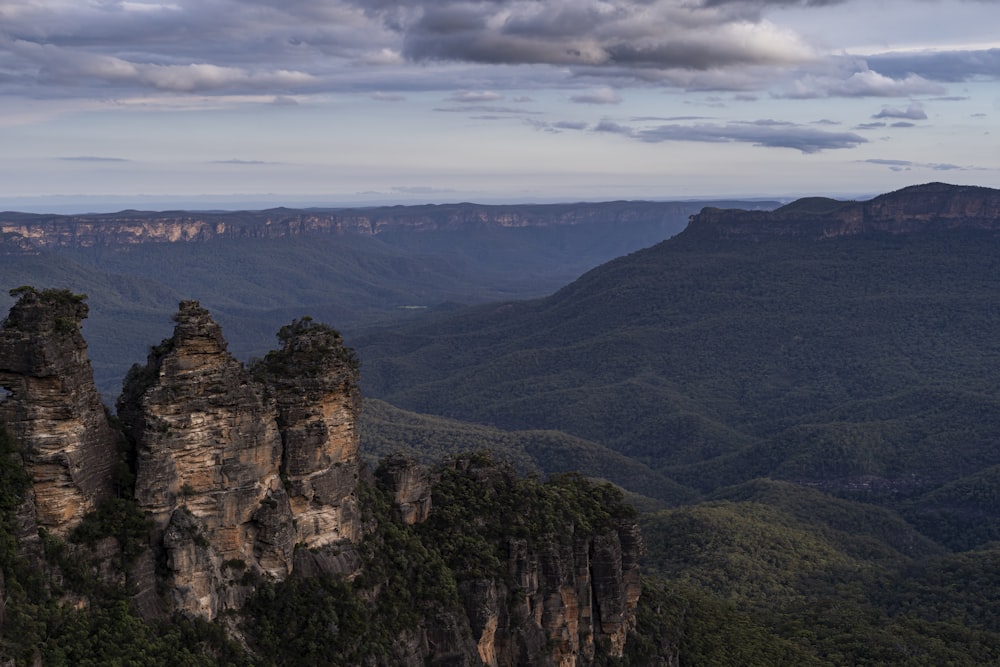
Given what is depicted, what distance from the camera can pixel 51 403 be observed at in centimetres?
3225

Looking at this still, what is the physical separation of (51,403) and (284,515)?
9.71 metres

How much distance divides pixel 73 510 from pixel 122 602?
3.20 m

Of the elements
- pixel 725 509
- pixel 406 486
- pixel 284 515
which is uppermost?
pixel 284 515

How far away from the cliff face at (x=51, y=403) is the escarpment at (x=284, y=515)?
5cm

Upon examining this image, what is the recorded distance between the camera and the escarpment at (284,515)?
3256 cm

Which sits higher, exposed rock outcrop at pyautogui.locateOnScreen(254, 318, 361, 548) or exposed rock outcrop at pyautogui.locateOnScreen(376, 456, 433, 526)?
exposed rock outcrop at pyautogui.locateOnScreen(254, 318, 361, 548)

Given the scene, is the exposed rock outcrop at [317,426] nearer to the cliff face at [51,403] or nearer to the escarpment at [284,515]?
the escarpment at [284,515]

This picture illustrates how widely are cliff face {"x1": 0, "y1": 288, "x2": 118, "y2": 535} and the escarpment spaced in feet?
0.15

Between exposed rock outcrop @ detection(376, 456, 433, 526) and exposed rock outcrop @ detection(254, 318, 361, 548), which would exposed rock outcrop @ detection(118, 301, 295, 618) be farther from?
exposed rock outcrop @ detection(376, 456, 433, 526)

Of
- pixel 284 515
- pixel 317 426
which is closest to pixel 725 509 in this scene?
pixel 317 426

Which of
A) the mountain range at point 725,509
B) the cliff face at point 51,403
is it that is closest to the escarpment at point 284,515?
the cliff face at point 51,403

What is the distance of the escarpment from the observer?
3256 centimetres

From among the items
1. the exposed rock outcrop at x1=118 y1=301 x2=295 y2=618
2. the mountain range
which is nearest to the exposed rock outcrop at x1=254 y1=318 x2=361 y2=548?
the mountain range

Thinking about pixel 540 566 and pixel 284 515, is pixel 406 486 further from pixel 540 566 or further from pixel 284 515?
pixel 284 515
